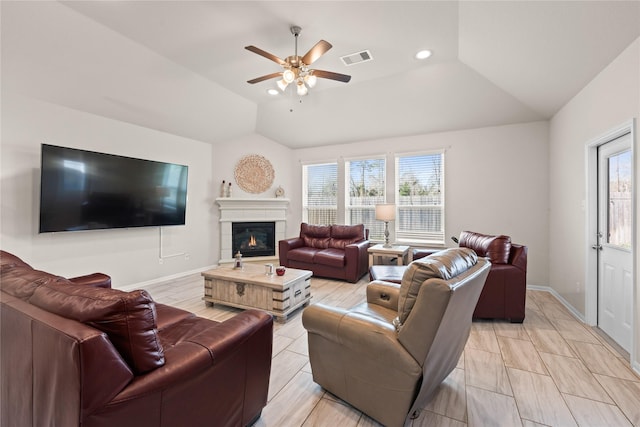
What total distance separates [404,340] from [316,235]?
417cm

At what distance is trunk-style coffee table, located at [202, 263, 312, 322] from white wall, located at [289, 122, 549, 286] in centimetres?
313

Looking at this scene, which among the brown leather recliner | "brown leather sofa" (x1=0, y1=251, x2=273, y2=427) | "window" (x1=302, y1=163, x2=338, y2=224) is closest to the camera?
"brown leather sofa" (x1=0, y1=251, x2=273, y2=427)

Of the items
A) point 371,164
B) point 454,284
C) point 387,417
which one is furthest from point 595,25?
point 371,164

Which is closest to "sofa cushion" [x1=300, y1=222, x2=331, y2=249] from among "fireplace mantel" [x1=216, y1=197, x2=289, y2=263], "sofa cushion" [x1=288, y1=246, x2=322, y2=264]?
"sofa cushion" [x1=288, y1=246, x2=322, y2=264]

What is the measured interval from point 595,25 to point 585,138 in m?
1.32

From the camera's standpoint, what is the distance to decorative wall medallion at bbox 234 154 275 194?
6.00 meters

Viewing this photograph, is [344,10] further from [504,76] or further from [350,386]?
[350,386]

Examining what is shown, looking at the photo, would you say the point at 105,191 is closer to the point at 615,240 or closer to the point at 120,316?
the point at 120,316

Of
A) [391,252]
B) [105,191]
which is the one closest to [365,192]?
[391,252]

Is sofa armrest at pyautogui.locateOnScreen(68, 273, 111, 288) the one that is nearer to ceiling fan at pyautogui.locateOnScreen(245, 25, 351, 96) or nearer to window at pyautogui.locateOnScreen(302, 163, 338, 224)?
ceiling fan at pyautogui.locateOnScreen(245, 25, 351, 96)

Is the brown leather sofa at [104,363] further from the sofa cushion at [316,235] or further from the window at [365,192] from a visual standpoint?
the window at [365,192]

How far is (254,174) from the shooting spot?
6.15 metres

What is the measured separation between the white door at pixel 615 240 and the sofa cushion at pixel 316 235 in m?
3.81

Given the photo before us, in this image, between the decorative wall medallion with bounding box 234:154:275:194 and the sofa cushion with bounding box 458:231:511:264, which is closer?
the sofa cushion with bounding box 458:231:511:264
